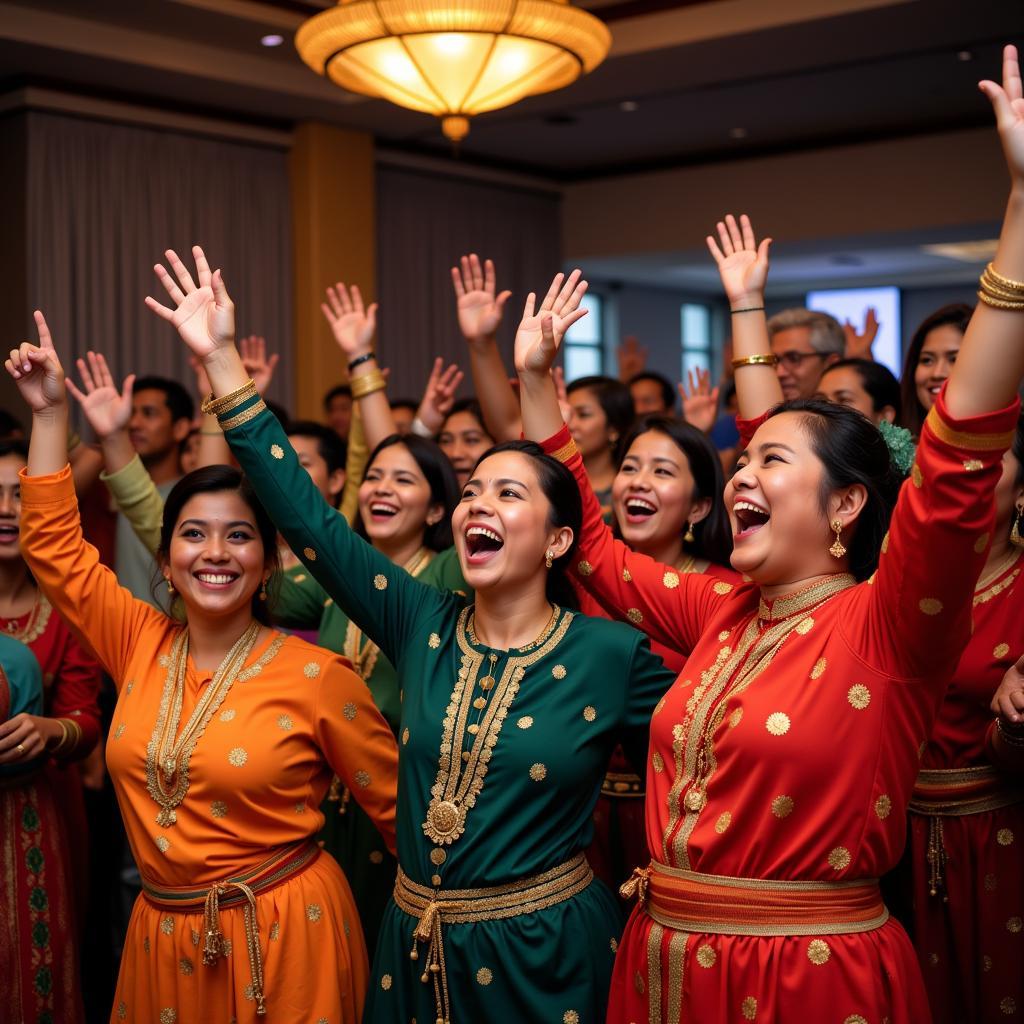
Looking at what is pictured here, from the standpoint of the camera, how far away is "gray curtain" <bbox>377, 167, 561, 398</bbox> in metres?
7.75

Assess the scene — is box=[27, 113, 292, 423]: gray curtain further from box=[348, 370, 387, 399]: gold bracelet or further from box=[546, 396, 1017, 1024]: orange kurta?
box=[546, 396, 1017, 1024]: orange kurta

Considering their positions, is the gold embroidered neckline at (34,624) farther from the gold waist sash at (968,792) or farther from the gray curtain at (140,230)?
the gray curtain at (140,230)

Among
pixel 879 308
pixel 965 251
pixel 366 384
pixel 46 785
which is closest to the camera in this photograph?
pixel 46 785

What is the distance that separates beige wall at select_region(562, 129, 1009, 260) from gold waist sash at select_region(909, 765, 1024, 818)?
5.92 m

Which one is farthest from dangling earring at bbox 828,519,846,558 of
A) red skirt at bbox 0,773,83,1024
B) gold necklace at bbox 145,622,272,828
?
red skirt at bbox 0,773,83,1024

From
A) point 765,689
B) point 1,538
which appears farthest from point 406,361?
point 765,689

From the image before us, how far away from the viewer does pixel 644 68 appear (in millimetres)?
5859

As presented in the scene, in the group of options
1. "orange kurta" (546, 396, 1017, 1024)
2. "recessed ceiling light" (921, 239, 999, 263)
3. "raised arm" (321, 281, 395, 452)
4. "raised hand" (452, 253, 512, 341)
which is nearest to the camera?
"orange kurta" (546, 396, 1017, 1024)

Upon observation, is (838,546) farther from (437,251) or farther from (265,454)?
(437,251)

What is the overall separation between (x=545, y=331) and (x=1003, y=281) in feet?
3.09

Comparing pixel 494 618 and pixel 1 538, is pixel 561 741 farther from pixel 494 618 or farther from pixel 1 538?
pixel 1 538

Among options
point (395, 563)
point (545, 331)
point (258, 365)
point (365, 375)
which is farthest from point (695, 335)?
point (545, 331)

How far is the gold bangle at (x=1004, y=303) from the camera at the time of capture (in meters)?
1.37

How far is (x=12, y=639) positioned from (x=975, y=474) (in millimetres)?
1884
